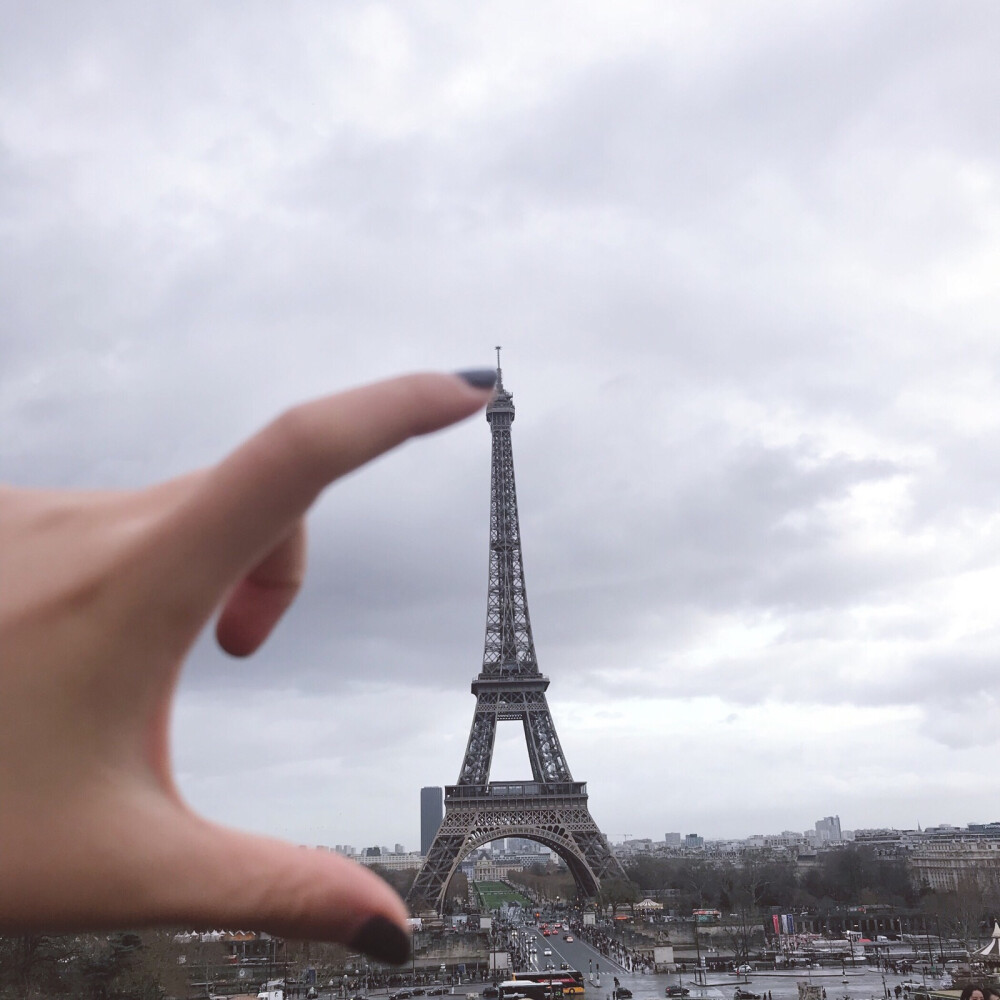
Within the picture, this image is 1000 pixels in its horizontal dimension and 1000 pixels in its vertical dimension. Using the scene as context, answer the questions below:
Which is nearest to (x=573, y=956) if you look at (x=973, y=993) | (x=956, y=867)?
(x=973, y=993)

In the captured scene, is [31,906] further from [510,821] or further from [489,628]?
[489,628]

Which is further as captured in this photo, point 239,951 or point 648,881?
point 648,881

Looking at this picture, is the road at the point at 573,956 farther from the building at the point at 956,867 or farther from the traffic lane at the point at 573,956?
the building at the point at 956,867

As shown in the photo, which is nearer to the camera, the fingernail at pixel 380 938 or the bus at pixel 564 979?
the fingernail at pixel 380 938

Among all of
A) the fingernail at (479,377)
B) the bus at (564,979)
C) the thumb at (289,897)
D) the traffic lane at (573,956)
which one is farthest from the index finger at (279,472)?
the traffic lane at (573,956)

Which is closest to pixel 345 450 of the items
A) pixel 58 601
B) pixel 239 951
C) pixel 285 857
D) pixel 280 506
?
pixel 280 506
